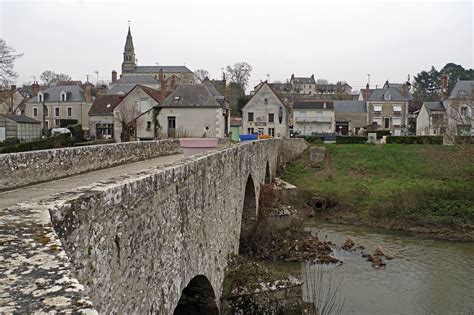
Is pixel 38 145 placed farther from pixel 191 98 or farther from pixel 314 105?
pixel 314 105

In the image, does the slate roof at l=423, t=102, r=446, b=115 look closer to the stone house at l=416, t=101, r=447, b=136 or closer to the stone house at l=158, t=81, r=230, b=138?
the stone house at l=416, t=101, r=447, b=136

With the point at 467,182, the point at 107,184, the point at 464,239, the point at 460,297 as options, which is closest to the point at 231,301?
the point at 107,184

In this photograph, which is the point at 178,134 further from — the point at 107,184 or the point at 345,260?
the point at 107,184

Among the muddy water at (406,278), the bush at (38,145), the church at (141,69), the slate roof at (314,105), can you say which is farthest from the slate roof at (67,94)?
the muddy water at (406,278)

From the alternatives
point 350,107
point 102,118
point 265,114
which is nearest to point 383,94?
point 350,107

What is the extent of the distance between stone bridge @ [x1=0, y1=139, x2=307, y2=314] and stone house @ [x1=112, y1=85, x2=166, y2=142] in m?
28.1

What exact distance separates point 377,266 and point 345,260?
110cm

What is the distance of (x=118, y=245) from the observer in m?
3.59

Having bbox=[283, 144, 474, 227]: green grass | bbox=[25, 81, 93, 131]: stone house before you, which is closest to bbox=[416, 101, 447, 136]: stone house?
bbox=[283, 144, 474, 227]: green grass

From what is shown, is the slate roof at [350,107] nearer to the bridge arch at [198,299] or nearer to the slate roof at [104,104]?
the slate roof at [104,104]

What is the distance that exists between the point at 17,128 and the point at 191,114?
16.8 m

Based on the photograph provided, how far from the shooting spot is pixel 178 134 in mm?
33750

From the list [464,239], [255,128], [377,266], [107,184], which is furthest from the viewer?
[255,128]

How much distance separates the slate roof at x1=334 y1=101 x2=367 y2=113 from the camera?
5436 cm
